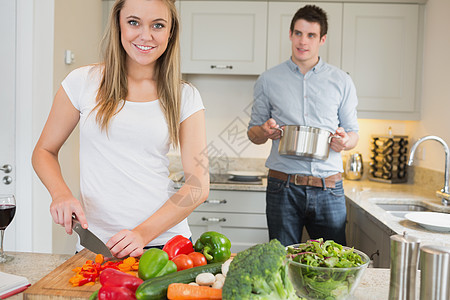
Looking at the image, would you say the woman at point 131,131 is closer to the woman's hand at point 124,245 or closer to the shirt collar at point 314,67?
the woman's hand at point 124,245

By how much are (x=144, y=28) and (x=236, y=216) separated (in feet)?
6.14

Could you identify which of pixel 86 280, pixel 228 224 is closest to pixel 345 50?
pixel 228 224

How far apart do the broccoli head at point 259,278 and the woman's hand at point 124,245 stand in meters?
0.44

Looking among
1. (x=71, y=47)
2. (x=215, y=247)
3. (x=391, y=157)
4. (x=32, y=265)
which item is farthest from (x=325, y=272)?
(x=391, y=157)

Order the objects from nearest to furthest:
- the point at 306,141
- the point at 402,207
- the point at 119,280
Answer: the point at 119,280 → the point at 306,141 → the point at 402,207

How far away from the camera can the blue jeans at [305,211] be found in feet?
7.81

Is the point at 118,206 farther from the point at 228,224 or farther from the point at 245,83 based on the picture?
the point at 245,83

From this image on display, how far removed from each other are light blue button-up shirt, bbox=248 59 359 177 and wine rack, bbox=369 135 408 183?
903mm

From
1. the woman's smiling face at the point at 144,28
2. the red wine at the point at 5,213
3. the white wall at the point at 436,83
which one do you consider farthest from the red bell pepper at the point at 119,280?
the white wall at the point at 436,83

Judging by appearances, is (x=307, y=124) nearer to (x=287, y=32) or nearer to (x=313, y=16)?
(x=313, y=16)

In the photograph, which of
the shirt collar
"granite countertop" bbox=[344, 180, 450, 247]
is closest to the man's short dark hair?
the shirt collar

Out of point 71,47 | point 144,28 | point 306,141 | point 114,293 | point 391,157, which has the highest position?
point 71,47

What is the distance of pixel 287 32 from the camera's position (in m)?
3.13

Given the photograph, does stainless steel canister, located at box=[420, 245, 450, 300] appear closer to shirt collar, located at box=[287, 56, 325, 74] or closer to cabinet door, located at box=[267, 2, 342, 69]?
shirt collar, located at box=[287, 56, 325, 74]
